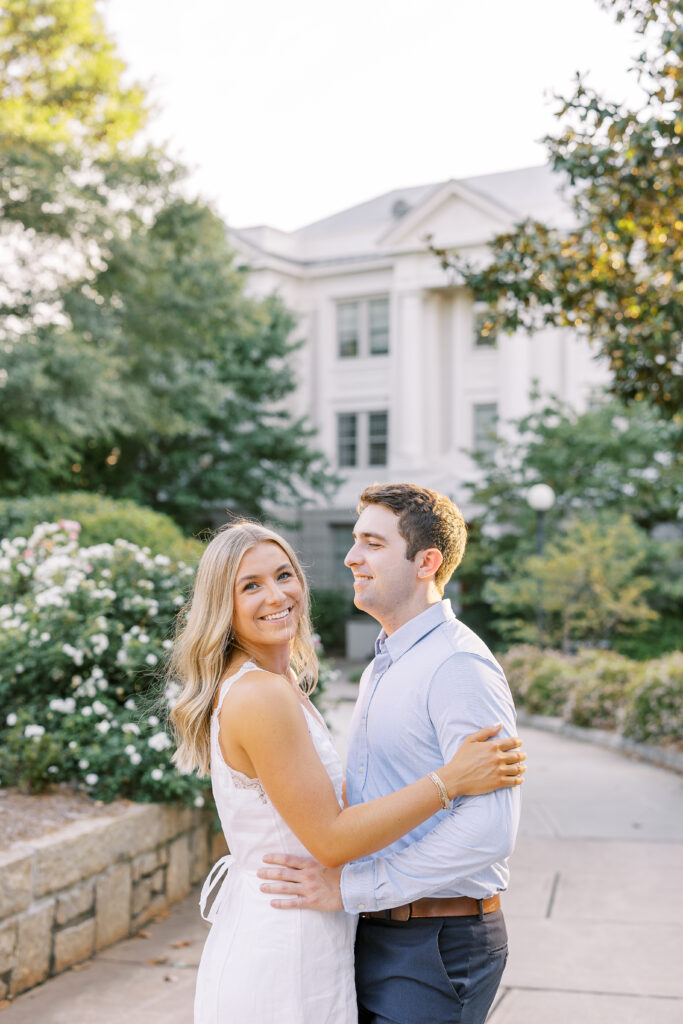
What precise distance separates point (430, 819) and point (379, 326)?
30.8 m

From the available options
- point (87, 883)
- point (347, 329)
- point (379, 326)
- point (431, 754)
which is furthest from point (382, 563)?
point (347, 329)

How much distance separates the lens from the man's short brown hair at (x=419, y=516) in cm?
256

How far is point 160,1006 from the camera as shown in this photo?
4656 millimetres

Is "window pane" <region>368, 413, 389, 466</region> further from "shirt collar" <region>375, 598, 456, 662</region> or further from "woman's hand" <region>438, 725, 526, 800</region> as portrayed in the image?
"woman's hand" <region>438, 725, 526, 800</region>

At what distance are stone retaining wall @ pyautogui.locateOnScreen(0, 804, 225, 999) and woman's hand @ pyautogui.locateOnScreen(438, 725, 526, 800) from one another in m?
2.98

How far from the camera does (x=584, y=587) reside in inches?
750

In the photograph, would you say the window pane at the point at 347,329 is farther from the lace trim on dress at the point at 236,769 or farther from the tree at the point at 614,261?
the lace trim on dress at the point at 236,769

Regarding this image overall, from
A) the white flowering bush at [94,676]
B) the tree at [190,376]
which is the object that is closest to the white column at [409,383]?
the tree at [190,376]

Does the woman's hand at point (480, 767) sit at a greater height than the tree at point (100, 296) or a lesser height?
lesser

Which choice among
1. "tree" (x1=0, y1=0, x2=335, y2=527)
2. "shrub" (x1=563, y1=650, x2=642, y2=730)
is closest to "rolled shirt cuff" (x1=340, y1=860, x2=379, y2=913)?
"shrub" (x1=563, y1=650, x2=642, y2=730)

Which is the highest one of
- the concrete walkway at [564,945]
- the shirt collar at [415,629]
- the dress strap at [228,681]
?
the shirt collar at [415,629]

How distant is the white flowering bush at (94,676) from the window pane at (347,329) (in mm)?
25966

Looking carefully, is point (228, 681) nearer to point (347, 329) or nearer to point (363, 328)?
point (363, 328)

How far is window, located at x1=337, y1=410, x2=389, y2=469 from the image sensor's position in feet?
106
